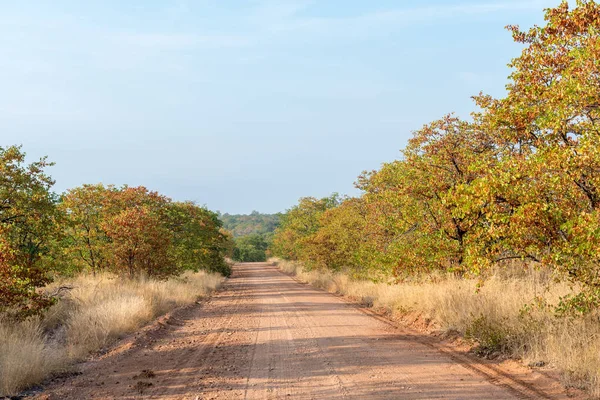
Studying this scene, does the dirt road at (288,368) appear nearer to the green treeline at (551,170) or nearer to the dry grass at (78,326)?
the dry grass at (78,326)

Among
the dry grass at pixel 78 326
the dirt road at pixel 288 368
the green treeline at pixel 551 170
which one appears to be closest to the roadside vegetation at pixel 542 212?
the green treeline at pixel 551 170

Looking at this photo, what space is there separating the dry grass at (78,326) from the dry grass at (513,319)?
739 cm

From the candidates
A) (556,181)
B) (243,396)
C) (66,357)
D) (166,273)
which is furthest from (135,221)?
(556,181)

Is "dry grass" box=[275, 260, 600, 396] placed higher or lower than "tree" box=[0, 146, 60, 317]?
lower

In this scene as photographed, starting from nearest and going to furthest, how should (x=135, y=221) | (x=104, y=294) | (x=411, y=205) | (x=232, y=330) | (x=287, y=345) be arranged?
(x=287, y=345) < (x=232, y=330) < (x=411, y=205) < (x=104, y=294) < (x=135, y=221)

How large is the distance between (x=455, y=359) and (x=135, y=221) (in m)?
14.6

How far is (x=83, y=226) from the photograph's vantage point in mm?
22219

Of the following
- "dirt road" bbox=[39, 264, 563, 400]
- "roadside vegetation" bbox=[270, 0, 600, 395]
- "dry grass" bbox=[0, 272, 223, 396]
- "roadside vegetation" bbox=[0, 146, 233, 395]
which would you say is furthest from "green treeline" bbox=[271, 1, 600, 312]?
"roadside vegetation" bbox=[0, 146, 233, 395]

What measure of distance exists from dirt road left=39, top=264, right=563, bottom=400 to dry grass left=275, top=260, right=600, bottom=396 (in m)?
0.67

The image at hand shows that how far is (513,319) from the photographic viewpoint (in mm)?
8875

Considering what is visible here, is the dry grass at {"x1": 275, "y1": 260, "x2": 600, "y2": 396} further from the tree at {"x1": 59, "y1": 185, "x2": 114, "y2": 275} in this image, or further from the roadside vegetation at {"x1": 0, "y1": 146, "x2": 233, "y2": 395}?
the tree at {"x1": 59, "y1": 185, "x2": 114, "y2": 275}

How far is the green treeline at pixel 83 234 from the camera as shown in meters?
9.85

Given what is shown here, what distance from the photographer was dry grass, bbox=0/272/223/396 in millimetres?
7664

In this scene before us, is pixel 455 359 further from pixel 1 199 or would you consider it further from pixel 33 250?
pixel 33 250
